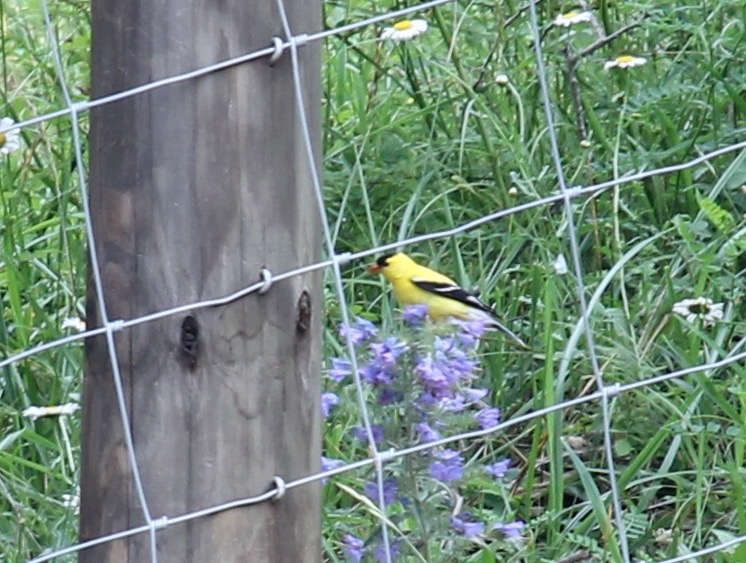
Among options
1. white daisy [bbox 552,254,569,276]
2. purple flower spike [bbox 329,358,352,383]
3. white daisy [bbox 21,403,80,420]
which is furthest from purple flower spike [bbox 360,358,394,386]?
white daisy [bbox 552,254,569,276]

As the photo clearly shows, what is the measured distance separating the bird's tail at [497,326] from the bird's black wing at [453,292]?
2 cm

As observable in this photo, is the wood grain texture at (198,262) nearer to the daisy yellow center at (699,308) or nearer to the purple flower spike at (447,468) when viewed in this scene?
the purple flower spike at (447,468)

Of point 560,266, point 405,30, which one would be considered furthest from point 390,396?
point 405,30

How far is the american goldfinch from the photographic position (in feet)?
12.4

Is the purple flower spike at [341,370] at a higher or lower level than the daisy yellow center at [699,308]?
higher

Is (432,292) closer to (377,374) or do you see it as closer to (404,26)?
(404,26)

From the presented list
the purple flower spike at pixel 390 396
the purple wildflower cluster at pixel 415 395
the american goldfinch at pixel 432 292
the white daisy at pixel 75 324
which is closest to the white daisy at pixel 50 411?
the white daisy at pixel 75 324

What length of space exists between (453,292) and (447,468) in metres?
1.46

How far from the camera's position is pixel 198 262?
1935 mm

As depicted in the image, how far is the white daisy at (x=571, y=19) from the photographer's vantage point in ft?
14.4

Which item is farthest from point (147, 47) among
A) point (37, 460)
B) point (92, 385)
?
point (37, 460)

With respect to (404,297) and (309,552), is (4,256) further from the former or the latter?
(309,552)

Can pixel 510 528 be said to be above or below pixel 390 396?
below

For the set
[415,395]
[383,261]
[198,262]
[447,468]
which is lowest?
[383,261]
